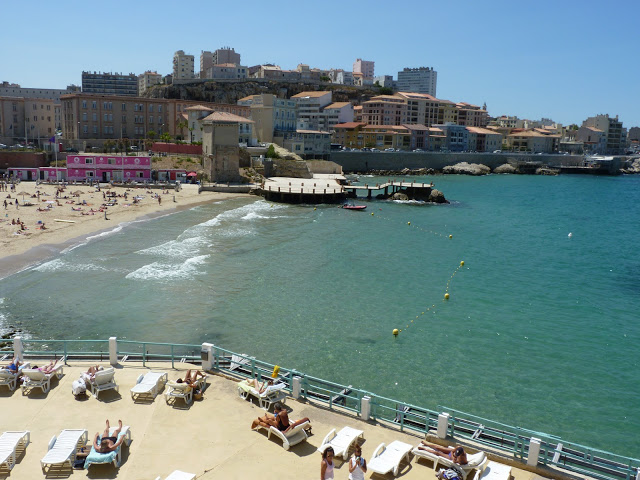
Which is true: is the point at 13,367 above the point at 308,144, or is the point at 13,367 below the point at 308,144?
below

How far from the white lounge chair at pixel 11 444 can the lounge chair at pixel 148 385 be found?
2.65m

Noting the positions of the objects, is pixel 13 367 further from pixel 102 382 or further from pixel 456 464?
pixel 456 464

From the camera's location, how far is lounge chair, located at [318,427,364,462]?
1112cm

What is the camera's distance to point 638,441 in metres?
16.5

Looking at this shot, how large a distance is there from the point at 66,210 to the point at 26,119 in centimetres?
6798

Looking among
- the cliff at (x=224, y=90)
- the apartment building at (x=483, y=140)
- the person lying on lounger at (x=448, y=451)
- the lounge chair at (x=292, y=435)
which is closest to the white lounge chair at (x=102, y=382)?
the lounge chair at (x=292, y=435)

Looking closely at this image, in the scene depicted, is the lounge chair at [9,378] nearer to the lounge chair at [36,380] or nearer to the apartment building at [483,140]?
the lounge chair at [36,380]

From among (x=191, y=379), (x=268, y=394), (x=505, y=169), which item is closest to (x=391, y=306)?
(x=268, y=394)

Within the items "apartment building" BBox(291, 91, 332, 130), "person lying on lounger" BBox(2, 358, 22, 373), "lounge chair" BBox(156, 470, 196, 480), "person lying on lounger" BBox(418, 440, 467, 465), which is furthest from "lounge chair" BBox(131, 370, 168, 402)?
"apartment building" BBox(291, 91, 332, 130)

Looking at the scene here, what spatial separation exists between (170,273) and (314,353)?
14234 mm

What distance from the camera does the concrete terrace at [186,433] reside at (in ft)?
35.1

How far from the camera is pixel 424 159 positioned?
5103 inches

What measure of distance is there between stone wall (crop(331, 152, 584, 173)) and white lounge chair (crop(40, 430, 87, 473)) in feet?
350

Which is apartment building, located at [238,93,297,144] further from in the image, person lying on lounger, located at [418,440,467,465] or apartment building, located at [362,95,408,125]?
person lying on lounger, located at [418,440,467,465]
